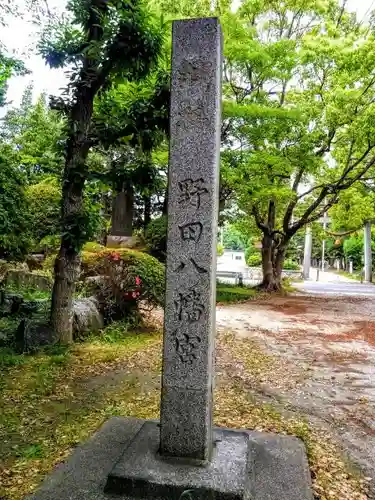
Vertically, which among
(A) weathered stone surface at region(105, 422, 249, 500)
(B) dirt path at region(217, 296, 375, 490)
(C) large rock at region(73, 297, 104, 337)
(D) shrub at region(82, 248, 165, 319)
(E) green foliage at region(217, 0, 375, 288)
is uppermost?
(E) green foliage at region(217, 0, 375, 288)

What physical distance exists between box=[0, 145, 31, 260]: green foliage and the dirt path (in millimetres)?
4045

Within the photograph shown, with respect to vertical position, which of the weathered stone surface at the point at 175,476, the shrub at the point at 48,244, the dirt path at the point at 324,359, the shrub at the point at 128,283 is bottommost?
the dirt path at the point at 324,359

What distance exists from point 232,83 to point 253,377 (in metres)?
10.4

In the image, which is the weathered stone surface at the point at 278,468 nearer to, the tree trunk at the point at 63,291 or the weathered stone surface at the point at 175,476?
the weathered stone surface at the point at 175,476

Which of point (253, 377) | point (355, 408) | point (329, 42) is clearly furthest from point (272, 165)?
point (355, 408)

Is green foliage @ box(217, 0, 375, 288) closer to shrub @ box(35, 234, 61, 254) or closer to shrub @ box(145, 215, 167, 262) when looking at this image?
shrub @ box(145, 215, 167, 262)

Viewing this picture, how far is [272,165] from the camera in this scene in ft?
39.0

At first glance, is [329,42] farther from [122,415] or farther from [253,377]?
[122,415]

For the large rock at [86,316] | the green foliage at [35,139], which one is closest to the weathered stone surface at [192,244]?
the large rock at [86,316]

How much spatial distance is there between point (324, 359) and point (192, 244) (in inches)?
188

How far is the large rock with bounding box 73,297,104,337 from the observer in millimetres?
6828

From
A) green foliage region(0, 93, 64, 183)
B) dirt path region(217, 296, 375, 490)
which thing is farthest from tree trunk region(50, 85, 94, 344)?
green foliage region(0, 93, 64, 183)

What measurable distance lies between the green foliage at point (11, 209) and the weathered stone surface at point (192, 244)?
137 inches

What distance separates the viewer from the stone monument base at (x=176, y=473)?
2631mm
